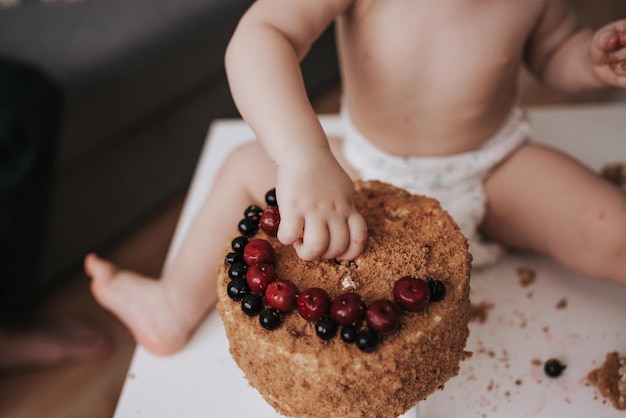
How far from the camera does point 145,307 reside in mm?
727

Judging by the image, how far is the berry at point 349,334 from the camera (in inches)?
17.3

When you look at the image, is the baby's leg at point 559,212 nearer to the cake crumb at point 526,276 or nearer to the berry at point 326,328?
the cake crumb at point 526,276

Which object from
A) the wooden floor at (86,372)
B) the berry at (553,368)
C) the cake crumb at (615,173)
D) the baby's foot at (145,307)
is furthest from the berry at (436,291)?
the wooden floor at (86,372)

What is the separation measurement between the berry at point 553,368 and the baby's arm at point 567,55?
0.33m

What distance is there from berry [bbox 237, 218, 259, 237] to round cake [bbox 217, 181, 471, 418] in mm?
12

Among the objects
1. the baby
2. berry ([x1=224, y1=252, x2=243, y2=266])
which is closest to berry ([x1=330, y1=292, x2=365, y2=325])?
berry ([x1=224, y1=252, x2=243, y2=266])

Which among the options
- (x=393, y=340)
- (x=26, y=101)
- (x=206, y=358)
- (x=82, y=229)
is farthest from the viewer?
(x=82, y=229)

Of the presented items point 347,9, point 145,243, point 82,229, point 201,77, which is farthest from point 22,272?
point 347,9

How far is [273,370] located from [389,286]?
11 cm

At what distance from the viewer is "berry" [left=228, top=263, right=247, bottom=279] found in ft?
1.62

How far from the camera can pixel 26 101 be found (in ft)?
3.53

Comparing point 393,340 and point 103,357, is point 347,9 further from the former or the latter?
point 103,357

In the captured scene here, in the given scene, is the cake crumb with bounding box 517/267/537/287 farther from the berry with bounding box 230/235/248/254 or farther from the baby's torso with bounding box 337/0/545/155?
the berry with bounding box 230/235/248/254

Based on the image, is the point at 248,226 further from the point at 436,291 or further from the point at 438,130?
the point at 438,130
